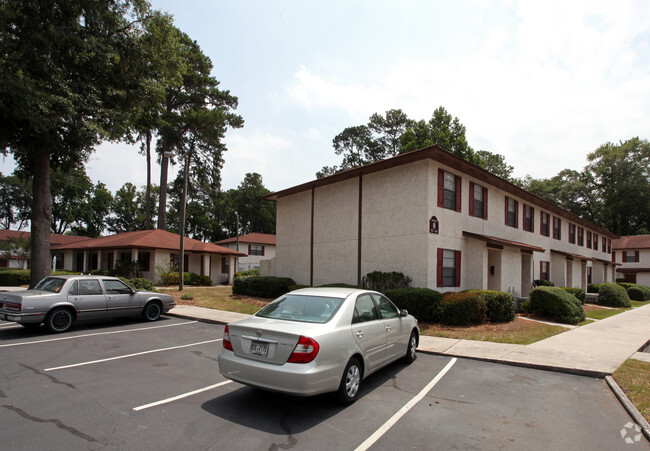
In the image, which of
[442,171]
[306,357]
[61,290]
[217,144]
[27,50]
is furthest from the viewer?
[217,144]

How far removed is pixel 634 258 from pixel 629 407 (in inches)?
2132

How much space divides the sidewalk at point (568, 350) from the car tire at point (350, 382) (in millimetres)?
3772

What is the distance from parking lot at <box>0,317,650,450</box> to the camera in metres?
3.94

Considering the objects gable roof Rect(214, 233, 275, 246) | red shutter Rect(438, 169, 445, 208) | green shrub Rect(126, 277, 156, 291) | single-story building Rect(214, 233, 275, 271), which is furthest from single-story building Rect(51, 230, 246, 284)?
red shutter Rect(438, 169, 445, 208)

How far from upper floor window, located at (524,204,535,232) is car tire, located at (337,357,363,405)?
20220 millimetres

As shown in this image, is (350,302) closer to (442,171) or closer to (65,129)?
(442,171)

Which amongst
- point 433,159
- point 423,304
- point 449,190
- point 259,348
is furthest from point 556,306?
point 259,348

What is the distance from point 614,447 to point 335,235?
1486 cm

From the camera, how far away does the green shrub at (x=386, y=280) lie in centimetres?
1475

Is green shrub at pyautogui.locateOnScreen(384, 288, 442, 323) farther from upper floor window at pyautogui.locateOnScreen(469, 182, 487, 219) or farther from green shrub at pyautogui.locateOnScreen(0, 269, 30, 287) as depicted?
green shrub at pyautogui.locateOnScreen(0, 269, 30, 287)

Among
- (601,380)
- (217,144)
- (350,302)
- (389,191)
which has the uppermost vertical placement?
(217,144)

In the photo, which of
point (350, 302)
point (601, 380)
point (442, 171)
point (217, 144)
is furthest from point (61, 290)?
point (217, 144)

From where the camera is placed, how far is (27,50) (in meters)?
14.1

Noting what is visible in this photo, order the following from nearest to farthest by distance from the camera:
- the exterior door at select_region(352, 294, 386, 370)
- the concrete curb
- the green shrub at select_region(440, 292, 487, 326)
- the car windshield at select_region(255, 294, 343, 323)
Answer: the concrete curb
the car windshield at select_region(255, 294, 343, 323)
the exterior door at select_region(352, 294, 386, 370)
the green shrub at select_region(440, 292, 487, 326)
